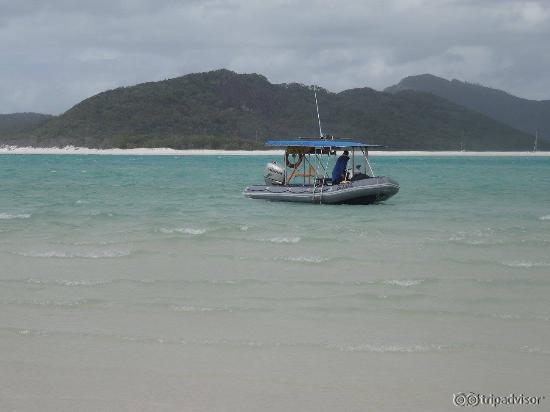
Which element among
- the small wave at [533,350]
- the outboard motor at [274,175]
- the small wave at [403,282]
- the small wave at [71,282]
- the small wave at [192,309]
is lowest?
the small wave at [533,350]

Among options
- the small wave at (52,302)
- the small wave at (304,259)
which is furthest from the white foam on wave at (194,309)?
the small wave at (304,259)

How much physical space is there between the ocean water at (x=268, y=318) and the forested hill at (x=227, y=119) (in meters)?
126

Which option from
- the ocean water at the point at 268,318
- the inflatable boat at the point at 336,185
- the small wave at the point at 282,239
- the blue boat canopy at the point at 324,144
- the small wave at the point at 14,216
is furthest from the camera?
the inflatable boat at the point at 336,185

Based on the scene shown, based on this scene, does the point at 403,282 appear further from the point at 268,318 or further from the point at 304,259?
the point at 268,318

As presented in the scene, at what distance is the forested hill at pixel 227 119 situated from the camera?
146 meters

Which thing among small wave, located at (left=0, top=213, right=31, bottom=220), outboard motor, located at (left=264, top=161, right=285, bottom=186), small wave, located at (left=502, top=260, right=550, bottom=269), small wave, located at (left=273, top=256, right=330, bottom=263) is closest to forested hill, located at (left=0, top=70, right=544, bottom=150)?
outboard motor, located at (left=264, top=161, right=285, bottom=186)

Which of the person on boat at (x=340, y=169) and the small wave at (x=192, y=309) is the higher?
the person on boat at (x=340, y=169)

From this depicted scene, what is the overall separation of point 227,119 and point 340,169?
471 feet

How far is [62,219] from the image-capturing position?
1834 cm

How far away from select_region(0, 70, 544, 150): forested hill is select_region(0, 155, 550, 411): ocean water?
412 feet

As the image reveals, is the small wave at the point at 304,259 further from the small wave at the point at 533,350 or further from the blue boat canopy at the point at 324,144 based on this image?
the blue boat canopy at the point at 324,144

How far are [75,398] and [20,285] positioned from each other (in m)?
4.42

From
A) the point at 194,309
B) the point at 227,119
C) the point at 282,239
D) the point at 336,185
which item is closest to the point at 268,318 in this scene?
the point at 194,309

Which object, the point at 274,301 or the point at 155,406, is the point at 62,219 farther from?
the point at 155,406
